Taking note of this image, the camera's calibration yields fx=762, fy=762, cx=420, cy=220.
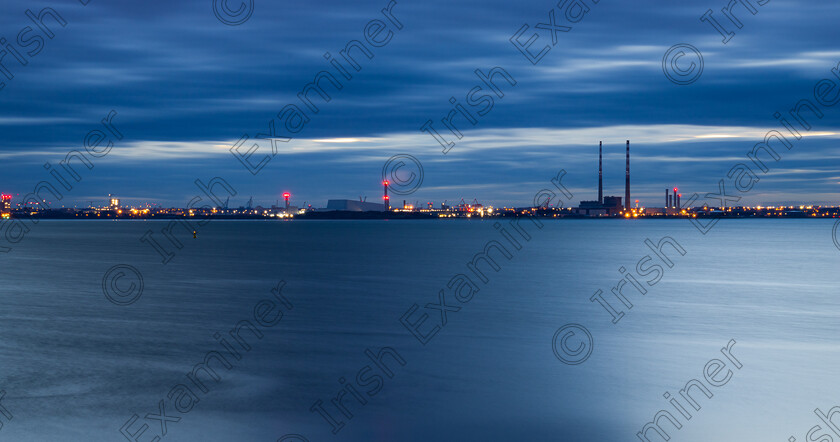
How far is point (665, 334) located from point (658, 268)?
1516 inches

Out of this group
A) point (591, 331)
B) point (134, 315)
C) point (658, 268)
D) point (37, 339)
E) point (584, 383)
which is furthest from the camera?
point (658, 268)

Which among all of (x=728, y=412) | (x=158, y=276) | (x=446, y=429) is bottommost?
(x=446, y=429)

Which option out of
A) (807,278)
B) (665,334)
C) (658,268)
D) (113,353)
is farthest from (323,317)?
(658,268)

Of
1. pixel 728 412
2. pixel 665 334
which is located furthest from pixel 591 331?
pixel 728 412

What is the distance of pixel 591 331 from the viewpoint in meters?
27.8

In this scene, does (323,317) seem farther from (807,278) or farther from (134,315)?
(807,278)

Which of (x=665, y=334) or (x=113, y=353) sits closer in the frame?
(x=113, y=353)

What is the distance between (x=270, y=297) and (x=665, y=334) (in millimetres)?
18929

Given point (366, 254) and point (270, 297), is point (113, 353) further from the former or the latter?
point (366, 254)

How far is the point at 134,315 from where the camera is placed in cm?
2967

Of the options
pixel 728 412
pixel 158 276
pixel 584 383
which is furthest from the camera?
pixel 158 276

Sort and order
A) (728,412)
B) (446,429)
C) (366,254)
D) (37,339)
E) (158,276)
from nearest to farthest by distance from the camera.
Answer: (446,429) → (728,412) → (37,339) → (158,276) → (366,254)

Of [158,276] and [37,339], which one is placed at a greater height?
[158,276]

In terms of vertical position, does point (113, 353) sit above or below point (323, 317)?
below
